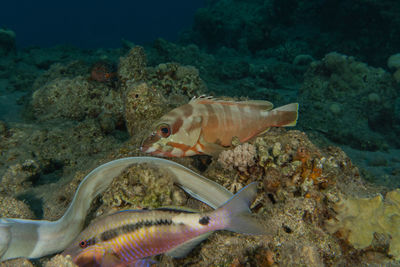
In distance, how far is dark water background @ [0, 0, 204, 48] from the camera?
109312mm

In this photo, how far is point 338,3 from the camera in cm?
1834

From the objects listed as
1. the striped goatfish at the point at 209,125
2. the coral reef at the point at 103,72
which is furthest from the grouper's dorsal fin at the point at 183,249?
the coral reef at the point at 103,72

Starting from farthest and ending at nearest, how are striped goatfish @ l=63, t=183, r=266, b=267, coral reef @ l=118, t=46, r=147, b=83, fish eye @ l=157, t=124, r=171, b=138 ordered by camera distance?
coral reef @ l=118, t=46, r=147, b=83, fish eye @ l=157, t=124, r=171, b=138, striped goatfish @ l=63, t=183, r=266, b=267

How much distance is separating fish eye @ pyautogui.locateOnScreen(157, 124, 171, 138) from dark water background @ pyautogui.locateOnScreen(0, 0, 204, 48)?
10741 cm

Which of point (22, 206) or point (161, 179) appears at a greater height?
point (161, 179)

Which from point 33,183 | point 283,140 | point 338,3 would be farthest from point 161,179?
point 338,3

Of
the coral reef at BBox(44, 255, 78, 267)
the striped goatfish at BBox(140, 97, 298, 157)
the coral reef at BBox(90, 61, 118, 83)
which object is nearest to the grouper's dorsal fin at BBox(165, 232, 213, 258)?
the coral reef at BBox(44, 255, 78, 267)

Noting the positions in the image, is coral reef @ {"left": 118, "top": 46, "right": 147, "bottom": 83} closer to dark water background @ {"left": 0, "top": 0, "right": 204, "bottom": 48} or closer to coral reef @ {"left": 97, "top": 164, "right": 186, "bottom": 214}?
coral reef @ {"left": 97, "top": 164, "right": 186, "bottom": 214}

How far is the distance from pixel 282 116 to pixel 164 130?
1.42 metres

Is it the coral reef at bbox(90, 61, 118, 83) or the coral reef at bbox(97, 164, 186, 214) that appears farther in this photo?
the coral reef at bbox(90, 61, 118, 83)

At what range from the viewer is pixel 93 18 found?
12550 cm

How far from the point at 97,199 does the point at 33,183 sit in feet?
8.54

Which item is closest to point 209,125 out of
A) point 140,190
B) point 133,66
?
point 140,190

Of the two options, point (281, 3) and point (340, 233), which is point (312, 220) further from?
point (281, 3)
